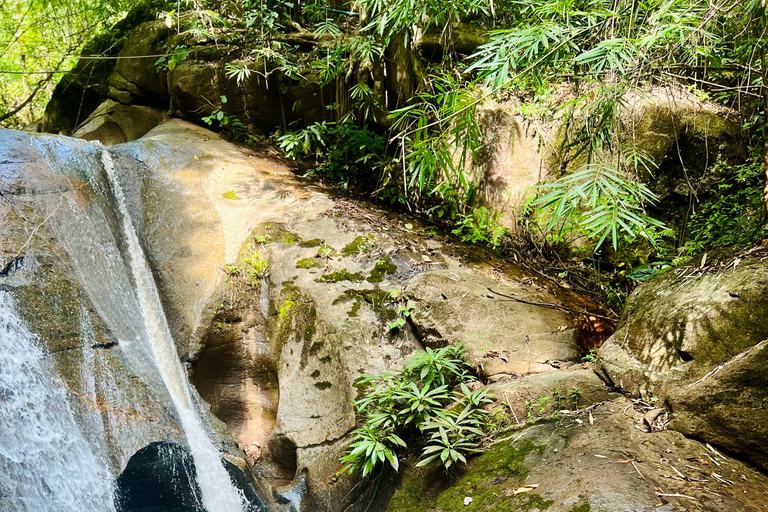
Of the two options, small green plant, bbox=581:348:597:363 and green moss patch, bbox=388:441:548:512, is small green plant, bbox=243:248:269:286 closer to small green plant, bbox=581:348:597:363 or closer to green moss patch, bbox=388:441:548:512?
green moss patch, bbox=388:441:548:512

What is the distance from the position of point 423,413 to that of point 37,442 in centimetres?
249

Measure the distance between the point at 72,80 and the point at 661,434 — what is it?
9.64 metres

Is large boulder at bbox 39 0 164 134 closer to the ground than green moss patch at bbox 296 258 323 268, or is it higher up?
higher up

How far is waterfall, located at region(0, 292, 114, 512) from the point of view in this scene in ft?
10.3

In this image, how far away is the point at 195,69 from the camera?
6.81 metres

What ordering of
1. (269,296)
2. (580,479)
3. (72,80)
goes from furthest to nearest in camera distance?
(72,80), (269,296), (580,479)

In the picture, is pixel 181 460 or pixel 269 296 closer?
pixel 181 460

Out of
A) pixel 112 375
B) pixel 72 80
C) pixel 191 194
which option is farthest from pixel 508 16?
pixel 72 80

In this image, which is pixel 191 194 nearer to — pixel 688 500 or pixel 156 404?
pixel 156 404

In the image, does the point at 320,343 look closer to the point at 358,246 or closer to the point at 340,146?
the point at 358,246

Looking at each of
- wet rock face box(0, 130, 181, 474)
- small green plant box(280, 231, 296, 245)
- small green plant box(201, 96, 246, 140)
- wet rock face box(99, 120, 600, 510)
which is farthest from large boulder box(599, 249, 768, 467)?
small green plant box(201, 96, 246, 140)

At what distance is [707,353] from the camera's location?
277 centimetres

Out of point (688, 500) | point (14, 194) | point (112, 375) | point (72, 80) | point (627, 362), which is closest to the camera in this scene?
point (688, 500)

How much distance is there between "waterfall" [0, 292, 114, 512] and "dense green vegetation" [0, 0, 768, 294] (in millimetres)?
2886
